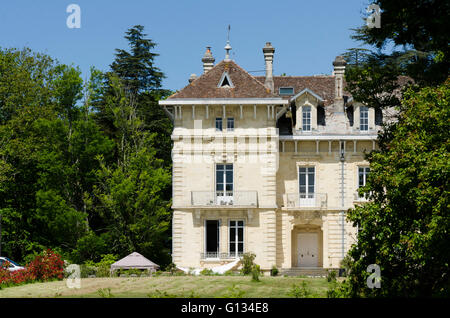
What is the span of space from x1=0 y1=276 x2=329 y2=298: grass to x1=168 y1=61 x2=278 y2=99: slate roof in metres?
13.4

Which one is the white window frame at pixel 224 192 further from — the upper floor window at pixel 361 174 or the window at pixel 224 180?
the upper floor window at pixel 361 174

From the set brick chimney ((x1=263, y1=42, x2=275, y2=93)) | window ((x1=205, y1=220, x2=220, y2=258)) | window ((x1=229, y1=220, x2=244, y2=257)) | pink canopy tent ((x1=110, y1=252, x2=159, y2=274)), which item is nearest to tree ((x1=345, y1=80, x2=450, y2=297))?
pink canopy tent ((x1=110, y1=252, x2=159, y2=274))

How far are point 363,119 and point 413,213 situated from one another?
70.5 ft

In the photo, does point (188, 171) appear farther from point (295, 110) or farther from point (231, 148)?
point (295, 110)

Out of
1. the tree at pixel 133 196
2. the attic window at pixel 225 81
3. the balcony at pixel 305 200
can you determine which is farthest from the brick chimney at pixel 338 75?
the tree at pixel 133 196

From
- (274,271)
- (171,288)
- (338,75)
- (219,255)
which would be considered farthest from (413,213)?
(338,75)

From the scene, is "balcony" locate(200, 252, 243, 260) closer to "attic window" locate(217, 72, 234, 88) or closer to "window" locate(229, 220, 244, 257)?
"window" locate(229, 220, 244, 257)

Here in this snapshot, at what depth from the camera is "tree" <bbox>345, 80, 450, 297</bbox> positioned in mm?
19047

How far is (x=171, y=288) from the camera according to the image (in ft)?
82.9

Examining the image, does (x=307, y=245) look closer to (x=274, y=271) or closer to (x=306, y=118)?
(x=274, y=271)

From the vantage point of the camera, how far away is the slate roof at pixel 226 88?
131 feet

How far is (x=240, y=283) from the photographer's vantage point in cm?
2723

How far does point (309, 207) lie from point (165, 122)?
15390 millimetres
